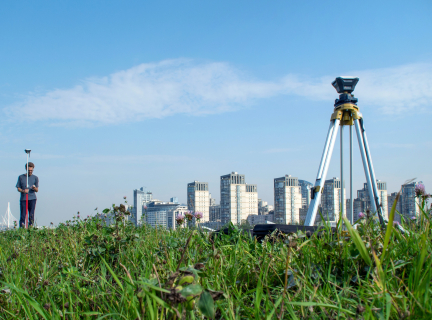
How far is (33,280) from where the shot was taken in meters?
2.17

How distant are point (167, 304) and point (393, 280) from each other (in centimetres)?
103

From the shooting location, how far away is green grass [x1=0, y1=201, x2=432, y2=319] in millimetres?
1036

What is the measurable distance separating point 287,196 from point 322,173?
64.5 m

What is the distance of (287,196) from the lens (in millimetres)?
66375

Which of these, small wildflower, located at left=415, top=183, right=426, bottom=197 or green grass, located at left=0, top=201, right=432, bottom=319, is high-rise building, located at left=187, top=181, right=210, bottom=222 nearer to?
small wildflower, located at left=415, top=183, right=426, bottom=197

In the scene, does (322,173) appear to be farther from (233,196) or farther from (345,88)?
(233,196)

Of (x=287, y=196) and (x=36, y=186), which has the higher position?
(x=36, y=186)

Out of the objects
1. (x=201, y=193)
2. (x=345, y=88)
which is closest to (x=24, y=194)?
(x=345, y=88)

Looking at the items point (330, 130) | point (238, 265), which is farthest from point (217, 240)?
point (330, 130)

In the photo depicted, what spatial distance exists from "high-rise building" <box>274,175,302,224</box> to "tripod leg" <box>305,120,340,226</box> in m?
60.7

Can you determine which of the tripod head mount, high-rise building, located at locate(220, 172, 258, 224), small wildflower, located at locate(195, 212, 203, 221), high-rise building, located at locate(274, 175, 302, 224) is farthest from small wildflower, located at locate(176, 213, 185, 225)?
high-rise building, located at locate(220, 172, 258, 224)

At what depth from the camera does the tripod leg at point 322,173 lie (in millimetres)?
3525

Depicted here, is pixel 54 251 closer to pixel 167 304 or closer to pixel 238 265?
pixel 238 265

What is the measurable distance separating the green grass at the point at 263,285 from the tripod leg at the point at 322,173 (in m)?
1.37
